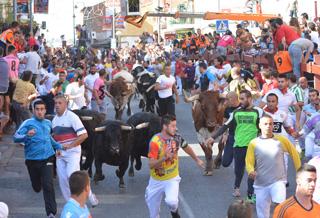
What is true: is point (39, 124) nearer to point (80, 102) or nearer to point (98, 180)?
point (98, 180)

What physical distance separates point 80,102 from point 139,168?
498 cm

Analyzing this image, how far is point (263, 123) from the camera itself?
9.71 m

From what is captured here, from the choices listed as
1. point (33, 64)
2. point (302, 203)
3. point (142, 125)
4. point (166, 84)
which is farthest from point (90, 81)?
point (302, 203)

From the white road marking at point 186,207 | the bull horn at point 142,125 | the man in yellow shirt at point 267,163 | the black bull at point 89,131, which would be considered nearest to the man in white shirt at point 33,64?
the black bull at point 89,131

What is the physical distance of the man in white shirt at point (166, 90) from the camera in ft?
69.9

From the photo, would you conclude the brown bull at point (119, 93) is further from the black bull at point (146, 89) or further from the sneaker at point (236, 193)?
the sneaker at point (236, 193)

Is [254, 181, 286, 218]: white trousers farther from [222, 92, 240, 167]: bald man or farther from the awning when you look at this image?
the awning

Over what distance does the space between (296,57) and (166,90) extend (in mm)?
3694

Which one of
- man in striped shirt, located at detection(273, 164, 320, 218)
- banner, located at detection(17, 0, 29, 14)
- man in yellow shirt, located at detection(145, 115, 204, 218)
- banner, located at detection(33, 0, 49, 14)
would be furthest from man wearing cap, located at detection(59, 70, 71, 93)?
banner, located at detection(33, 0, 49, 14)

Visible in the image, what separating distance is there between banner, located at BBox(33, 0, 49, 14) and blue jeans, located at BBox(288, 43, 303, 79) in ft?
85.5

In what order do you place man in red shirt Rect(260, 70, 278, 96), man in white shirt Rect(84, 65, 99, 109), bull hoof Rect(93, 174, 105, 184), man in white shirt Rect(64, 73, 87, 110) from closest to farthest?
bull hoof Rect(93, 174, 105, 184) → man in red shirt Rect(260, 70, 278, 96) → man in white shirt Rect(64, 73, 87, 110) → man in white shirt Rect(84, 65, 99, 109)

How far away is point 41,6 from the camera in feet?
145

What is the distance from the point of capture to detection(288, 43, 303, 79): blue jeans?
65.6 feet

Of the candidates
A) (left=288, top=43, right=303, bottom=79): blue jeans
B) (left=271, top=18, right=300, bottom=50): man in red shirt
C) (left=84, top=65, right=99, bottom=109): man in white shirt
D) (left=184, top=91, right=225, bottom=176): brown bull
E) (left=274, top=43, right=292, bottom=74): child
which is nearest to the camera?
(left=184, top=91, right=225, bottom=176): brown bull
